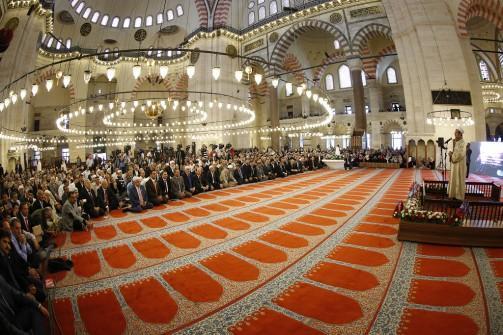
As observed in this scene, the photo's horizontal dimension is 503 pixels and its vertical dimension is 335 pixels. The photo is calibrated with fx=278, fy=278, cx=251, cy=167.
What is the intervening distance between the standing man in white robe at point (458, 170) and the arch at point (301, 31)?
1396 cm

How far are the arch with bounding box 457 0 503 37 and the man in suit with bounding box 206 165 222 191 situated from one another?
1159 centimetres

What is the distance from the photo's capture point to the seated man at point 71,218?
181 inches

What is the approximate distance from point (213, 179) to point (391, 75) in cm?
2121

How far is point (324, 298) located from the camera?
238 cm

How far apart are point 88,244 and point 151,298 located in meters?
2.07

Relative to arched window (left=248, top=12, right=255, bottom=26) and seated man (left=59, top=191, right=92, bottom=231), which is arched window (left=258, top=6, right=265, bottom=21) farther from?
seated man (left=59, top=191, right=92, bottom=231)

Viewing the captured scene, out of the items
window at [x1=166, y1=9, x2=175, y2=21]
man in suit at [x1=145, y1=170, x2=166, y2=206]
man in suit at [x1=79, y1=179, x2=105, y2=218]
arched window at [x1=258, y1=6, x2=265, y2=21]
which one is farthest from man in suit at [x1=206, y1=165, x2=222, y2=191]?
window at [x1=166, y1=9, x2=175, y2=21]

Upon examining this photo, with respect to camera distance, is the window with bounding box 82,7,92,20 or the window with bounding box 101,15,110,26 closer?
the window with bounding box 82,7,92,20

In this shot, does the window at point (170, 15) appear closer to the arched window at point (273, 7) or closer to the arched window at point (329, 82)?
the arched window at point (273, 7)

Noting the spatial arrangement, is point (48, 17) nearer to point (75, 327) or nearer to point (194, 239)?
point (194, 239)

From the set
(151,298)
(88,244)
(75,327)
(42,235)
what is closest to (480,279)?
(151,298)

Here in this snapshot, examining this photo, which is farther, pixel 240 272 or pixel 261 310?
pixel 240 272

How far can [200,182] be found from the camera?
27.2ft

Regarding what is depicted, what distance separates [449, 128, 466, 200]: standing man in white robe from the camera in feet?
14.5
